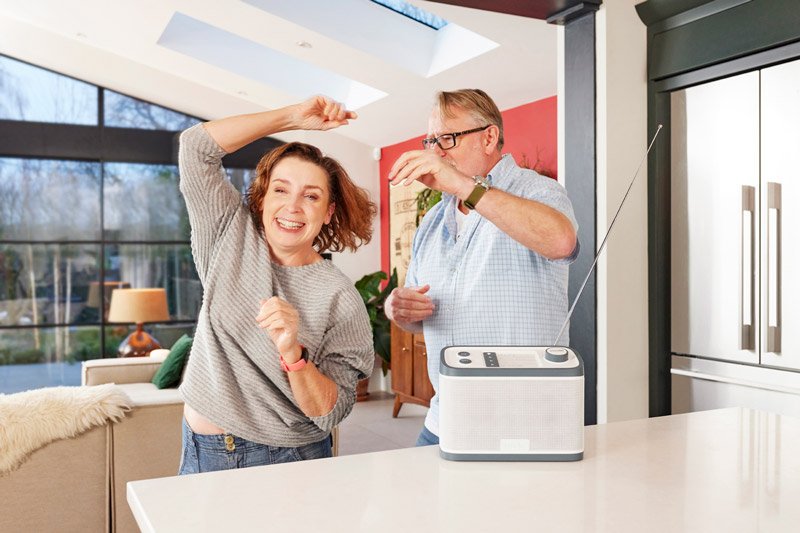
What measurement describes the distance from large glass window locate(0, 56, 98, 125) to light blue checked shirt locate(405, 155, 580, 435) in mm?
6272

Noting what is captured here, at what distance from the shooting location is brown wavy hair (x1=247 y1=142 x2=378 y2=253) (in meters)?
1.68

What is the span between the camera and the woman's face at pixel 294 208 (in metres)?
1.62

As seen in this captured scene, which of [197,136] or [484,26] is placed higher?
[484,26]

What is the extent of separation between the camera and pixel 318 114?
1.63 meters

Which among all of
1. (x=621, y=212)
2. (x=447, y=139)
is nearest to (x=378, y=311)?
(x=621, y=212)

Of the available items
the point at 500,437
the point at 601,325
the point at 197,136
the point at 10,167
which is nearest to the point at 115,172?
the point at 10,167

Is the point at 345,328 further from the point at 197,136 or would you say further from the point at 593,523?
the point at 593,523

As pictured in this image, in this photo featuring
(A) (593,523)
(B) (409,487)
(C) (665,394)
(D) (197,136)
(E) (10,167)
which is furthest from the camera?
(E) (10,167)

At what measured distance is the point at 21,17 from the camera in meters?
5.88

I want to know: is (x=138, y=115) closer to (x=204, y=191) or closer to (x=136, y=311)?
(x=136, y=311)

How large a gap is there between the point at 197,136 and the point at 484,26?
110 inches

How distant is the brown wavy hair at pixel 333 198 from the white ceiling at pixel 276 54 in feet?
7.92

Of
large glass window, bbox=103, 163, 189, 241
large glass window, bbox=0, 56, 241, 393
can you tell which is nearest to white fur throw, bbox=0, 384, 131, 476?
large glass window, bbox=0, 56, 241, 393

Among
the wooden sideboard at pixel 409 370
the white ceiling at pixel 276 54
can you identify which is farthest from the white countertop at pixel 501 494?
the wooden sideboard at pixel 409 370
